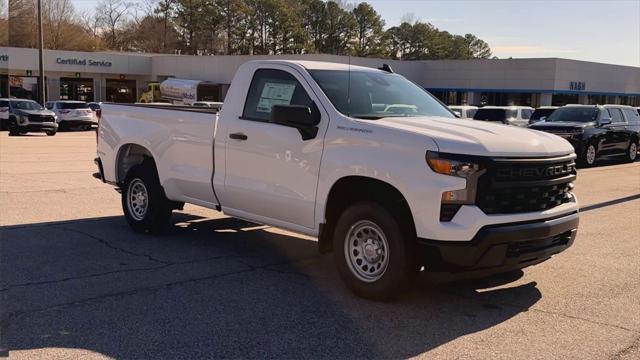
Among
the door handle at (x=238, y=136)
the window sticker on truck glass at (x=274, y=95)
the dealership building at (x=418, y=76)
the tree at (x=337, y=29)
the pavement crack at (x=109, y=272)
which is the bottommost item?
the pavement crack at (x=109, y=272)

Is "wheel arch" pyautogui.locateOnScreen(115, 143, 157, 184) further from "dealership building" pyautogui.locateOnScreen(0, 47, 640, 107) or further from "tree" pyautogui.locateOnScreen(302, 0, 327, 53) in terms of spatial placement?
"tree" pyautogui.locateOnScreen(302, 0, 327, 53)

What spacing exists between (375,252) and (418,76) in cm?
5529

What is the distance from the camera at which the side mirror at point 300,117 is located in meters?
5.95

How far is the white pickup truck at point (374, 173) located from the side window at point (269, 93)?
0.04 ft

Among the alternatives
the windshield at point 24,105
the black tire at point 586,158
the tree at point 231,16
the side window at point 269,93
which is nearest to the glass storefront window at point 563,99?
the black tire at point 586,158

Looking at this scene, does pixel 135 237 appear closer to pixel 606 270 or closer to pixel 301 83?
pixel 301 83

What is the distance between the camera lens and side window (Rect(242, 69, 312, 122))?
6.59 metres

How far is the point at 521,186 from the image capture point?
535 cm

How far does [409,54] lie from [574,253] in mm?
115304

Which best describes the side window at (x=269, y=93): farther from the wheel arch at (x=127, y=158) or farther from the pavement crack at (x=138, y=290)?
the wheel arch at (x=127, y=158)

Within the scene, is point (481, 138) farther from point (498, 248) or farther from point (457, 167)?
point (498, 248)

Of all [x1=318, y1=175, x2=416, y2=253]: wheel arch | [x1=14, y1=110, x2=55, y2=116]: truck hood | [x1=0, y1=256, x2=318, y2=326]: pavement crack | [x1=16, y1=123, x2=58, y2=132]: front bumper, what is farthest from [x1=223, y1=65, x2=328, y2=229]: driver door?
[x1=14, y1=110, x2=55, y2=116]: truck hood

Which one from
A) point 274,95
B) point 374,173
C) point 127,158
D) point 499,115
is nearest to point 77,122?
point 499,115

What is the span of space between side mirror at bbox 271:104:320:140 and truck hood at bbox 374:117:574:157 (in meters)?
0.61
